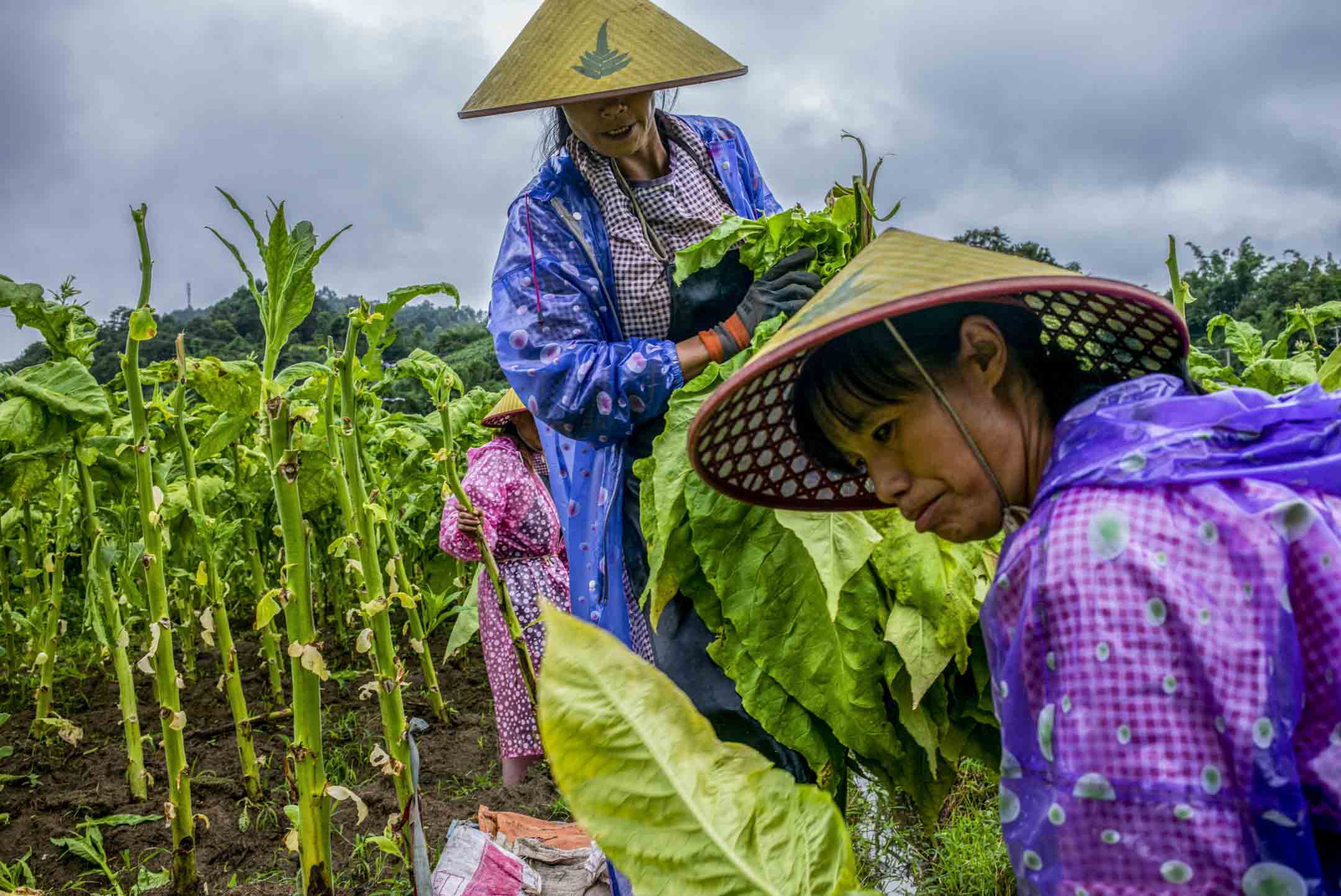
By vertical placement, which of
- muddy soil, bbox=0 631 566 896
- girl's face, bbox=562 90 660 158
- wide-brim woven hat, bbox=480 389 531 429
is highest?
girl's face, bbox=562 90 660 158

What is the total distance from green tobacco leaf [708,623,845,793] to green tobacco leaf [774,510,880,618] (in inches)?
6.8

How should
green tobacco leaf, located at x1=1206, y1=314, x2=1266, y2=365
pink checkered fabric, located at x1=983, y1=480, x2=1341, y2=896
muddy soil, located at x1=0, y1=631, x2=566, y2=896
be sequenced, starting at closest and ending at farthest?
pink checkered fabric, located at x1=983, y1=480, x2=1341, y2=896, muddy soil, located at x1=0, y1=631, x2=566, y2=896, green tobacco leaf, located at x1=1206, y1=314, x2=1266, y2=365

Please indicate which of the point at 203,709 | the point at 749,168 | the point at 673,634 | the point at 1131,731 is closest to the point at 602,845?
the point at 1131,731

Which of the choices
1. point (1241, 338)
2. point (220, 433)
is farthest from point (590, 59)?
point (1241, 338)

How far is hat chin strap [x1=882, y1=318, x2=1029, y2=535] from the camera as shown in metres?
1.08

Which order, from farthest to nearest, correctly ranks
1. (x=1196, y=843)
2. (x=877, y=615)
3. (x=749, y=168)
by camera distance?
(x=749, y=168) < (x=877, y=615) < (x=1196, y=843)

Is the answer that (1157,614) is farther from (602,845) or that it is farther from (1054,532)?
(602,845)

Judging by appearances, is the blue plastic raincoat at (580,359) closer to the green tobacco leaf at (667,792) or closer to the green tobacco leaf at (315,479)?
the green tobacco leaf at (315,479)

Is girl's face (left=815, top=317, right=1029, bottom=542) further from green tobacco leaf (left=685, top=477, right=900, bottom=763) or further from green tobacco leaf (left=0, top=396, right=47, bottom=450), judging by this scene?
green tobacco leaf (left=0, top=396, right=47, bottom=450)

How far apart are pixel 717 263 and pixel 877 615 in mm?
710

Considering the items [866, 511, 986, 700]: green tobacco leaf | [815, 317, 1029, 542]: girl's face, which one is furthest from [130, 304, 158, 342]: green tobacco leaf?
[815, 317, 1029, 542]: girl's face

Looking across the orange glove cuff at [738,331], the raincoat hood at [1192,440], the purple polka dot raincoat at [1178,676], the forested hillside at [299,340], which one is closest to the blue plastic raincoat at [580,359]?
the orange glove cuff at [738,331]

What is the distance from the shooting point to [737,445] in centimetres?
140

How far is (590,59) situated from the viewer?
1.99 metres
